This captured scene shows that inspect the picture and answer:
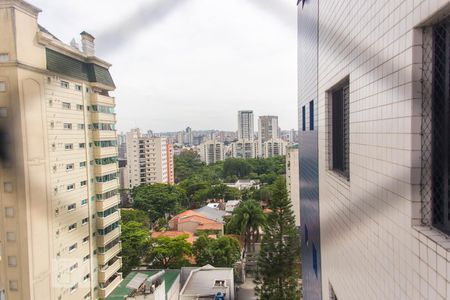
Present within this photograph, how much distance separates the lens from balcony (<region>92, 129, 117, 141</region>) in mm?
3365

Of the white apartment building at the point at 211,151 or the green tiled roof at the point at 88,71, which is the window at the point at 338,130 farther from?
the white apartment building at the point at 211,151

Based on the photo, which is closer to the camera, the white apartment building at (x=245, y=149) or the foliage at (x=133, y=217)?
the foliage at (x=133, y=217)

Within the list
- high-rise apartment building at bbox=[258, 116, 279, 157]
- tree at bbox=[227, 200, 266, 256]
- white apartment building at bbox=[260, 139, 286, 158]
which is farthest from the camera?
high-rise apartment building at bbox=[258, 116, 279, 157]

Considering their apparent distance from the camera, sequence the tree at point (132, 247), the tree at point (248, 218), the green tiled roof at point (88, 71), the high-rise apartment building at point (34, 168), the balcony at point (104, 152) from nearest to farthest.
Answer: the high-rise apartment building at point (34, 168), the green tiled roof at point (88, 71), the balcony at point (104, 152), the tree at point (132, 247), the tree at point (248, 218)

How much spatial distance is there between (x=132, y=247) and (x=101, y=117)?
3.53 meters

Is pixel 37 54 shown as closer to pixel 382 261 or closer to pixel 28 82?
pixel 28 82

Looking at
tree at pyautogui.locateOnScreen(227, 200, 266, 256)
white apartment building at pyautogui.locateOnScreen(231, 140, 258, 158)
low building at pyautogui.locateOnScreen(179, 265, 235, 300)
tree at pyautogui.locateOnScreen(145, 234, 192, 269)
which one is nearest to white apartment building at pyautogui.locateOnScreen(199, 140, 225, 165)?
white apartment building at pyautogui.locateOnScreen(231, 140, 258, 158)

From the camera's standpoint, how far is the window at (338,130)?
184 centimetres

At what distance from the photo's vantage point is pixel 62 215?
1004mm

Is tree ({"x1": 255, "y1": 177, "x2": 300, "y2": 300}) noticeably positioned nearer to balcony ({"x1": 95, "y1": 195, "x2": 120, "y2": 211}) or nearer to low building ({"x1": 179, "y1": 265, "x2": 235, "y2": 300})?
low building ({"x1": 179, "y1": 265, "x2": 235, "y2": 300})

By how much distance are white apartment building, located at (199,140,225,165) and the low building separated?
68.9 feet

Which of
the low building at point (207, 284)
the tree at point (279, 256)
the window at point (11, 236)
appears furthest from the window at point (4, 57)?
the tree at point (279, 256)

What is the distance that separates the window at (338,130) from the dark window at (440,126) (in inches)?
42.3

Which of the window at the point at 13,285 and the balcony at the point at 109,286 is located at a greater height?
the window at the point at 13,285
